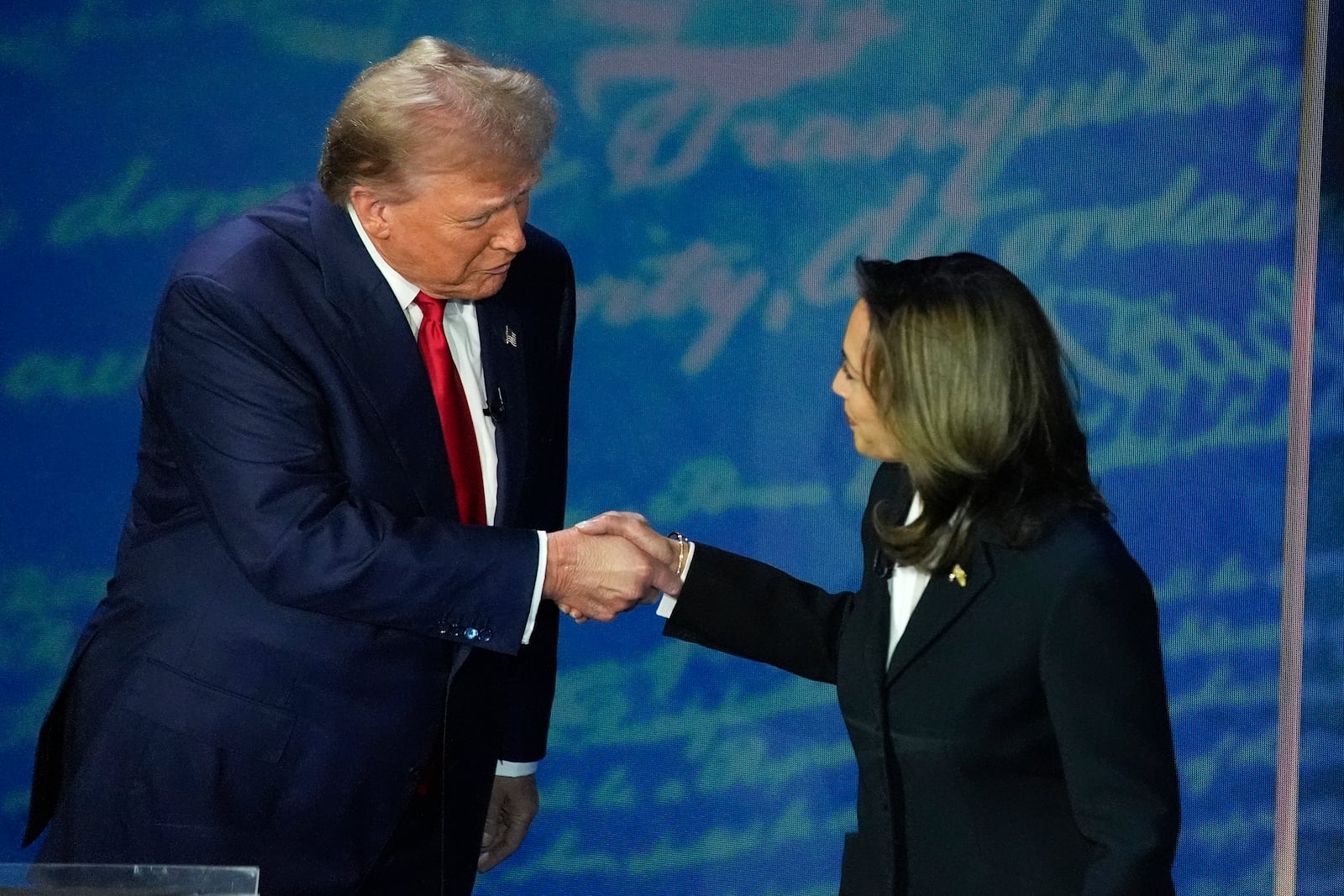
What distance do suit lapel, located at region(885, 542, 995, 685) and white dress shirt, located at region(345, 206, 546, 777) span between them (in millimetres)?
615

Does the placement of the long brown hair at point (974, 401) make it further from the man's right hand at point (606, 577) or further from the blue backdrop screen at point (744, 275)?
the blue backdrop screen at point (744, 275)

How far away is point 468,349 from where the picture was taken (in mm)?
2438

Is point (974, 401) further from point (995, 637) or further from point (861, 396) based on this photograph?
point (995, 637)

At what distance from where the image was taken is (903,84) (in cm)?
349

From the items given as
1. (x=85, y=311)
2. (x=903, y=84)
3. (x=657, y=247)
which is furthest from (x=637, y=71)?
(x=85, y=311)

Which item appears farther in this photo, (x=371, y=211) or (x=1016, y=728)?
(x=371, y=211)

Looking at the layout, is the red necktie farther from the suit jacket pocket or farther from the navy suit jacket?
the suit jacket pocket

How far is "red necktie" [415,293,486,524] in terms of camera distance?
7.66 ft

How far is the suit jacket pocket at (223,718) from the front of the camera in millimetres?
2205

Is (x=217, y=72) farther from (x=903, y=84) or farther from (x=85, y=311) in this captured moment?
(x=903, y=84)

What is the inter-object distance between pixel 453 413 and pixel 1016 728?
3.24ft

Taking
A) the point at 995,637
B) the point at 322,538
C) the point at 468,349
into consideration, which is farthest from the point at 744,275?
the point at 995,637

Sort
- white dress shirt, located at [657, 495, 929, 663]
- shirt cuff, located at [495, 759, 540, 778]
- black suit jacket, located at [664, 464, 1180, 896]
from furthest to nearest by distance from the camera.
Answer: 1. shirt cuff, located at [495, 759, 540, 778]
2. white dress shirt, located at [657, 495, 929, 663]
3. black suit jacket, located at [664, 464, 1180, 896]

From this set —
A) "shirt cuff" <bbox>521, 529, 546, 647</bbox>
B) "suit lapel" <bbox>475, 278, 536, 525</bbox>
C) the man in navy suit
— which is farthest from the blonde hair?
"shirt cuff" <bbox>521, 529, 546, 647</bbox>
